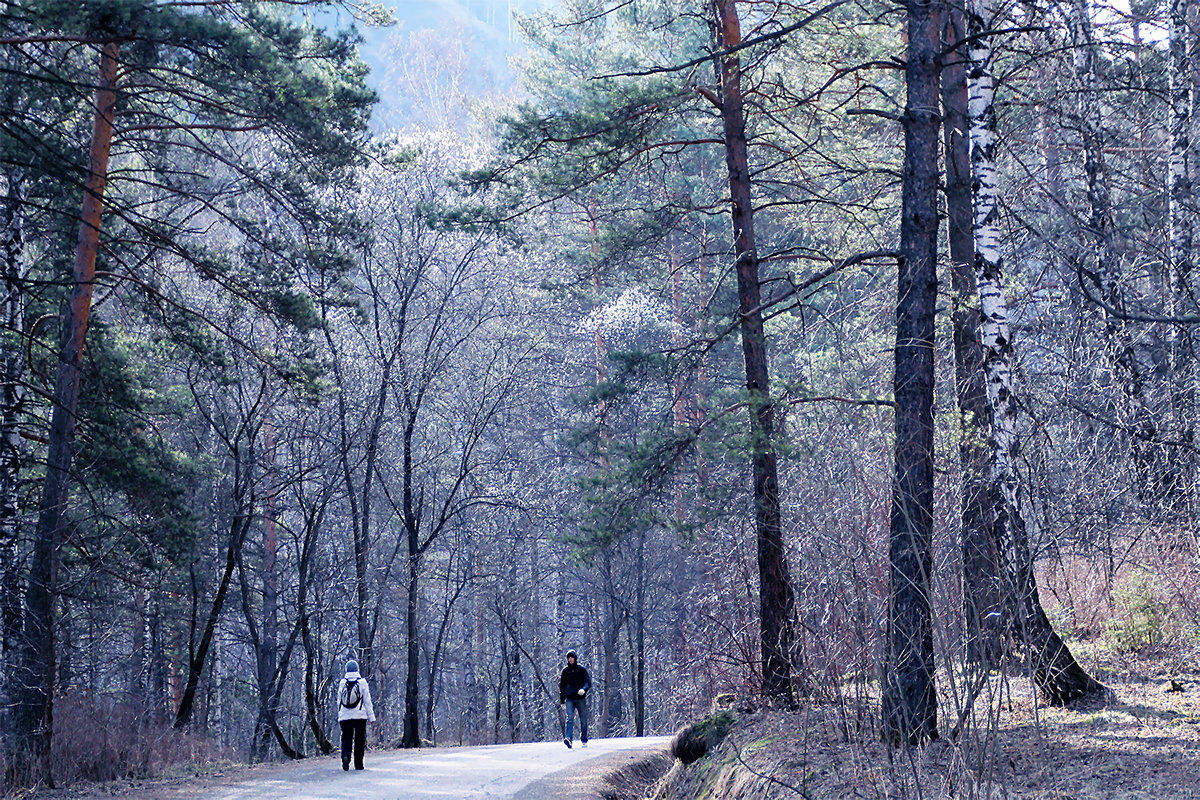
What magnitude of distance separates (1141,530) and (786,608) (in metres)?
3.57

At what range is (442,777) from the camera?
462 inches

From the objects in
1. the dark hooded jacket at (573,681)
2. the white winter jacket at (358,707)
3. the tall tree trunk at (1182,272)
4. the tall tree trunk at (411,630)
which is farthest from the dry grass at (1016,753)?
the tall tree trunk at (411,630)

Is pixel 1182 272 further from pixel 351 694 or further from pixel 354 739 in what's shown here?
pixel 354 739

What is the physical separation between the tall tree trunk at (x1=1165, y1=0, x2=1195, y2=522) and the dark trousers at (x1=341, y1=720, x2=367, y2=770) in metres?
10.0

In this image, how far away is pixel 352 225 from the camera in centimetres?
1314

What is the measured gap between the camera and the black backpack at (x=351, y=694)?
504 inches

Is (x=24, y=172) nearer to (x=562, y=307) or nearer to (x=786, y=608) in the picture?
(x=786, y=608)

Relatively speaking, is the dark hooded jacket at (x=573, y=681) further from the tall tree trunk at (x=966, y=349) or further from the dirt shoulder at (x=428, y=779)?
the tall tree trunk at (x=966, y=349)

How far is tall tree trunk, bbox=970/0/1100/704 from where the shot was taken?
723 cm

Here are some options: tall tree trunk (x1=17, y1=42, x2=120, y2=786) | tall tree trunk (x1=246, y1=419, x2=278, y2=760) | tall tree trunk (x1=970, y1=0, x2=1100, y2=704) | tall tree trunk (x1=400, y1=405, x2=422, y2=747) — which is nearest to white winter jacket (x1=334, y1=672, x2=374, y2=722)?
tall tree trunk (x1=17, y1=42, x2=120, y2=786)

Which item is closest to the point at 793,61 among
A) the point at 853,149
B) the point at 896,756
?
the point at 853,149

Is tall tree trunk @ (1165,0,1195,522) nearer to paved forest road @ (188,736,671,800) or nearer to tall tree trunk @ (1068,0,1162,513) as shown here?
tall tree trunk @ (1068,0,1162,513)

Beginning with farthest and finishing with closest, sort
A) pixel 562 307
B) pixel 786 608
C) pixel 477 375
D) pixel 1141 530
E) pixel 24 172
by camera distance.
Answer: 1. pixel 562 307
2. pixel 477 375
3. pixel 24 172
4. pixel 786 608
5. pixel 1141 530

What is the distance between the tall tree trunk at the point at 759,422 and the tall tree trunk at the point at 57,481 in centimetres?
713
